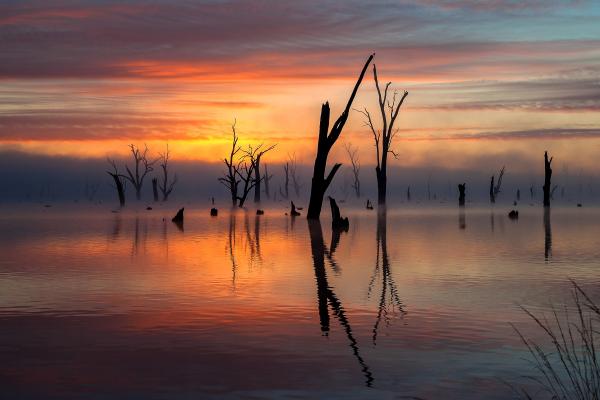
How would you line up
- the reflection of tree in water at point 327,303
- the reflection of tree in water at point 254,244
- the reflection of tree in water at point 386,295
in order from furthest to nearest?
the reflection of tree in water at point 254,244
the reflection of tree in water at point 386,295
the reflection of tree in water at point 327,303

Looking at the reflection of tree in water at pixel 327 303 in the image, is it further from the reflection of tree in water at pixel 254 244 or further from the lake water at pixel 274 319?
the reflection of tree in water at pixel 254 244

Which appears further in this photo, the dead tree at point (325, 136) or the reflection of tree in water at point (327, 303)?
the dead tree at point (325, 136)

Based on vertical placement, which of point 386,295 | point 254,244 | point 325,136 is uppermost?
point 325,136

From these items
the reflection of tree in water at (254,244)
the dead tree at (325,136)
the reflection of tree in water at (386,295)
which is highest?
the dead tree at (325,136)

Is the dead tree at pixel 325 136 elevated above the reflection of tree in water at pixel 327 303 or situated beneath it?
elevated above

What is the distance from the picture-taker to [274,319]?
37.1 ft

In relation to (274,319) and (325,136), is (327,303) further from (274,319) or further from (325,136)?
(325,136)

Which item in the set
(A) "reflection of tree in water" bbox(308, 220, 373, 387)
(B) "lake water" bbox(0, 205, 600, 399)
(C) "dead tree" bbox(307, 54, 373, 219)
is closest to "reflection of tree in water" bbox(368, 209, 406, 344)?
(B) "lake water" bbox(0, 205, 600, 399)

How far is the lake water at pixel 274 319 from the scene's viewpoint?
7848 mm

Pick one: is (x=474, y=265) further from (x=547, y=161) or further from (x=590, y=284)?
(x=547, y=161)

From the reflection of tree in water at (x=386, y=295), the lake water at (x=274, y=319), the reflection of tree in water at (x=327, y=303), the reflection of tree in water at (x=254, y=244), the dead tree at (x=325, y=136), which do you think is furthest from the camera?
the dead tree at (x=325, y=136)

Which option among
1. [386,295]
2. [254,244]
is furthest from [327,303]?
[254,244]

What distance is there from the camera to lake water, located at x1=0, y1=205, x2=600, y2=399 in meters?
7.85

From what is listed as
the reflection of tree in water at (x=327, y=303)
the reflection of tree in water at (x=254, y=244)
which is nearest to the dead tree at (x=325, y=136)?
the reflection of tree in water at (x=254, y=244)
